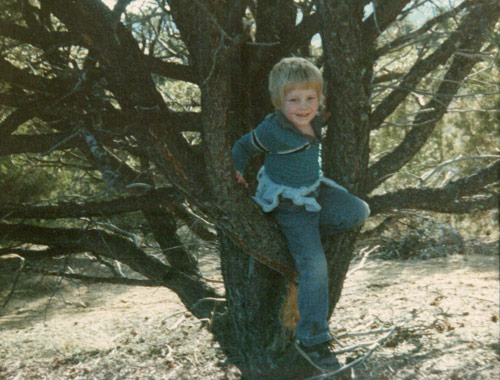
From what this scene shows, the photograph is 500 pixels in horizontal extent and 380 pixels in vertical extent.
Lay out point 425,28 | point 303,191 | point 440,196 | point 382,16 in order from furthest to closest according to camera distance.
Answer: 1. point 425,28
2. point 440,196
3. point 382,16
4. point 303,191

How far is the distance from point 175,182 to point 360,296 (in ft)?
12.7

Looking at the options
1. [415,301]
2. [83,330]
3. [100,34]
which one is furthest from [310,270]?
[83,330]

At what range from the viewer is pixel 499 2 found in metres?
3.39

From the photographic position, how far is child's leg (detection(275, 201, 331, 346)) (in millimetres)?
2865

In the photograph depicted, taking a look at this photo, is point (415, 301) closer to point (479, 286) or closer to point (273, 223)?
point (479, 286)

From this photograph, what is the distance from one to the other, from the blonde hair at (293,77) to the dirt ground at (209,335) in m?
1.43

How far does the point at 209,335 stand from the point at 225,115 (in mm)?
2990

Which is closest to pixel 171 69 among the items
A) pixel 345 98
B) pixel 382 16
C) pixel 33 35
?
pixel 33 35

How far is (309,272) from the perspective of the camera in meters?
2.86

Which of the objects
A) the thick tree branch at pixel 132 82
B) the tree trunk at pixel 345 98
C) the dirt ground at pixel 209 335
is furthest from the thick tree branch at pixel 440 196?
the thick tree branch at pixel 132 82

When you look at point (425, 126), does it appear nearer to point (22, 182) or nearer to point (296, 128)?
point (296, 128)

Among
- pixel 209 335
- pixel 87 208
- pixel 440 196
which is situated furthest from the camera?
pixel 209 335

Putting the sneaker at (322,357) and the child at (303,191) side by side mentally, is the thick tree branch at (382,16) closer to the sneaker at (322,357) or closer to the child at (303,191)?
the child at (303,191)

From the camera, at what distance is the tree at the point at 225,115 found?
2.92 meters
